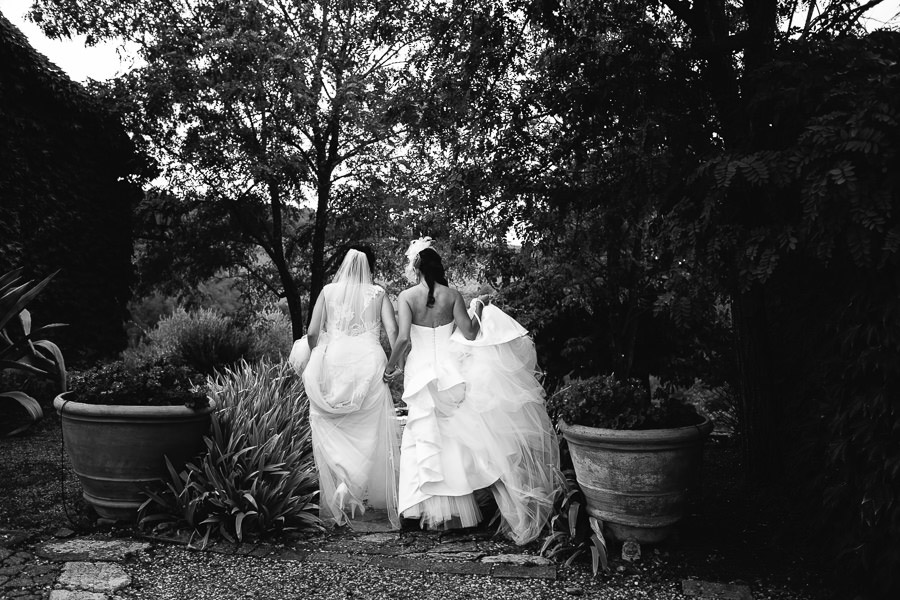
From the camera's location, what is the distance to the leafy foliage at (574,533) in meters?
3.79

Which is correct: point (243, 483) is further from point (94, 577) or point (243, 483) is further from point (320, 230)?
Result: point (320, 230)

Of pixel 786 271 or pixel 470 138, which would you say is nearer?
pixel 786 271

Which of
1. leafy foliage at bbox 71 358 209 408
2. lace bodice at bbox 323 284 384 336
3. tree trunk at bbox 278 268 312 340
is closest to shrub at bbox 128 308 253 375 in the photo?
tree trunk at bbox 278 268 312 340

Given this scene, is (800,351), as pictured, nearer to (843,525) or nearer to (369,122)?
(843,525)

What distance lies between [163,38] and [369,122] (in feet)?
9.04

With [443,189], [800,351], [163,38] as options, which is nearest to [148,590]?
[443,189]

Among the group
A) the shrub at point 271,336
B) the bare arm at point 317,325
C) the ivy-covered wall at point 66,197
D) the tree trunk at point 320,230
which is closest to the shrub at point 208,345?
the shrub at point 271,336

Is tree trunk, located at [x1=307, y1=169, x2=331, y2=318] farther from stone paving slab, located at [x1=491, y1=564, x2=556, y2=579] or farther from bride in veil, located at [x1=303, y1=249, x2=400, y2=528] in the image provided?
stone paving slab, located at [x1=491, y1=564, x2=556, y2=579]

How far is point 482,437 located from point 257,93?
5.49 metres

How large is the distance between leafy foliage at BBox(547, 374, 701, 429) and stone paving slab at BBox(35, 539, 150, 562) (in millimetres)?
2820

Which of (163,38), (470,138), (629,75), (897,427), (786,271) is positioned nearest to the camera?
(897,427)

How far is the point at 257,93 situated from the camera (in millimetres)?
7918

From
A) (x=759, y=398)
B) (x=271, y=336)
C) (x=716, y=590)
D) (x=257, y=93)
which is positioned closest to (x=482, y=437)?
(x=716, y=590)

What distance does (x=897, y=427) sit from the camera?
2.75 m
